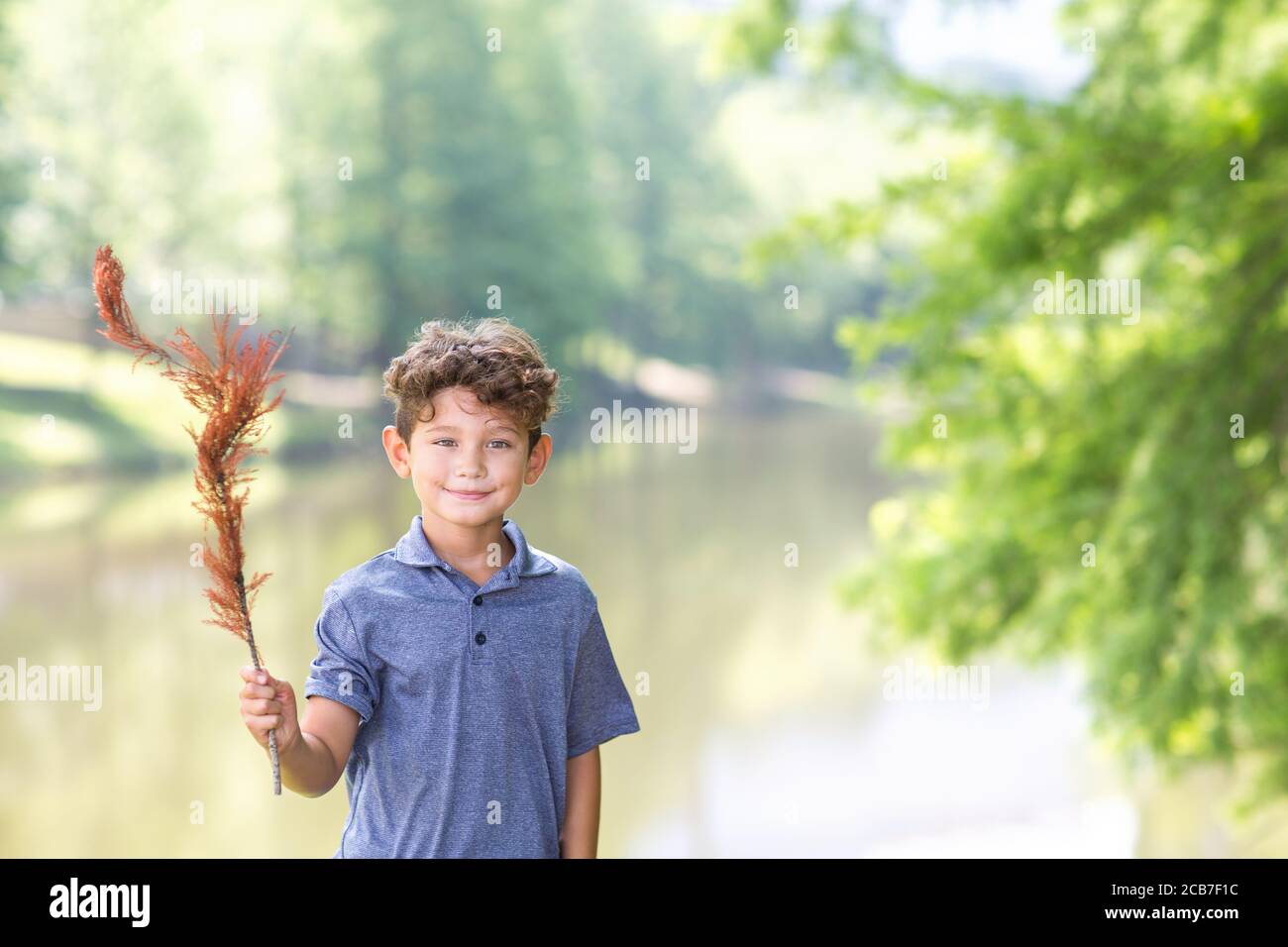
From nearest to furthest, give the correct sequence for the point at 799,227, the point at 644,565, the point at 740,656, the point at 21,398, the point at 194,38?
1. the point at 799,227
2. the point at 740,656
3. the point at 644,565
4. the point at 21,398
5. the point at 194,38

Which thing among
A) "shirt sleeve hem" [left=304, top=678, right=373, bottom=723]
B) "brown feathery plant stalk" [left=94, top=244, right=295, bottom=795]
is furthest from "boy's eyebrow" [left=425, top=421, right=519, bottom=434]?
"shirt sleeve hem" [left=304, top=678, right=373, bottom=723]

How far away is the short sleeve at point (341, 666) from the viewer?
5.48 feet

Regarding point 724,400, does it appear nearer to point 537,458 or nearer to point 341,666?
point 537,458

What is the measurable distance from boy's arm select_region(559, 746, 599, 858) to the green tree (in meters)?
3.14

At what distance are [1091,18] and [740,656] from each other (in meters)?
9.11

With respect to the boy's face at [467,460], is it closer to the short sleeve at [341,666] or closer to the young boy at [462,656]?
the young boy at [462,656]

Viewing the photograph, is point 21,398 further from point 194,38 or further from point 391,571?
point 391,571

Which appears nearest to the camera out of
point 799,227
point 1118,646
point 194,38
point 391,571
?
point 391,571

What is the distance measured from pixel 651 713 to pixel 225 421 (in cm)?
1151

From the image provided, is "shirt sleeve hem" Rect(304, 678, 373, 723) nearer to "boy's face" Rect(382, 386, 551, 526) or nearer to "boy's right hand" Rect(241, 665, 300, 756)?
"boy's right hand" Rect(241, 665, 300, 756)

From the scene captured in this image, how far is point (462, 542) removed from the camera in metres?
1.79

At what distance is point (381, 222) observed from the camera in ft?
86.5

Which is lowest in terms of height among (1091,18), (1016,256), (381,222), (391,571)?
(391,571)
